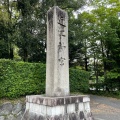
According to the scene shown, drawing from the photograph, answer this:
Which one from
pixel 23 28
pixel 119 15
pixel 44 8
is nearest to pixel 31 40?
pixel 23 28

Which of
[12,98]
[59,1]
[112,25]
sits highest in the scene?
[59,1]

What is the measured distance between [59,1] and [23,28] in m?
4.06

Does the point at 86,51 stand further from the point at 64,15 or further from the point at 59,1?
the point at 64,15

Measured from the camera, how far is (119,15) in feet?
50.3

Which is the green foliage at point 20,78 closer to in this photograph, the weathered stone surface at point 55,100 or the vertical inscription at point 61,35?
the weathered stone surface at point 55,100

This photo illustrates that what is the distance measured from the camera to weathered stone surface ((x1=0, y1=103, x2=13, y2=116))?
6.30m

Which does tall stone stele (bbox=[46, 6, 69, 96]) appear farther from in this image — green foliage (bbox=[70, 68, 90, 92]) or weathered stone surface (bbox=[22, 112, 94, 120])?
green foliage (bbox=[70, 68, 90, 92])

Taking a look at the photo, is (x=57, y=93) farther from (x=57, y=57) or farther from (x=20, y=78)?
(x=20, y=78)

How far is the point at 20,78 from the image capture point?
740 centimetres

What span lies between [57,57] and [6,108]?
11.2 ft

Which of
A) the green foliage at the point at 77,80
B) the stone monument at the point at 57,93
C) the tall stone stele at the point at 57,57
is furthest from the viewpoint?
the green foliage at the point at 77,80

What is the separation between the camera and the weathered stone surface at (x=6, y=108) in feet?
20.7

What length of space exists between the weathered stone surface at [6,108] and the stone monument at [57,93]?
79.7 inches

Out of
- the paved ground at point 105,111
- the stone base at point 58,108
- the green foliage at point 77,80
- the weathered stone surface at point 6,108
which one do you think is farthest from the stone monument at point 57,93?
the green foliage at point 77,80
